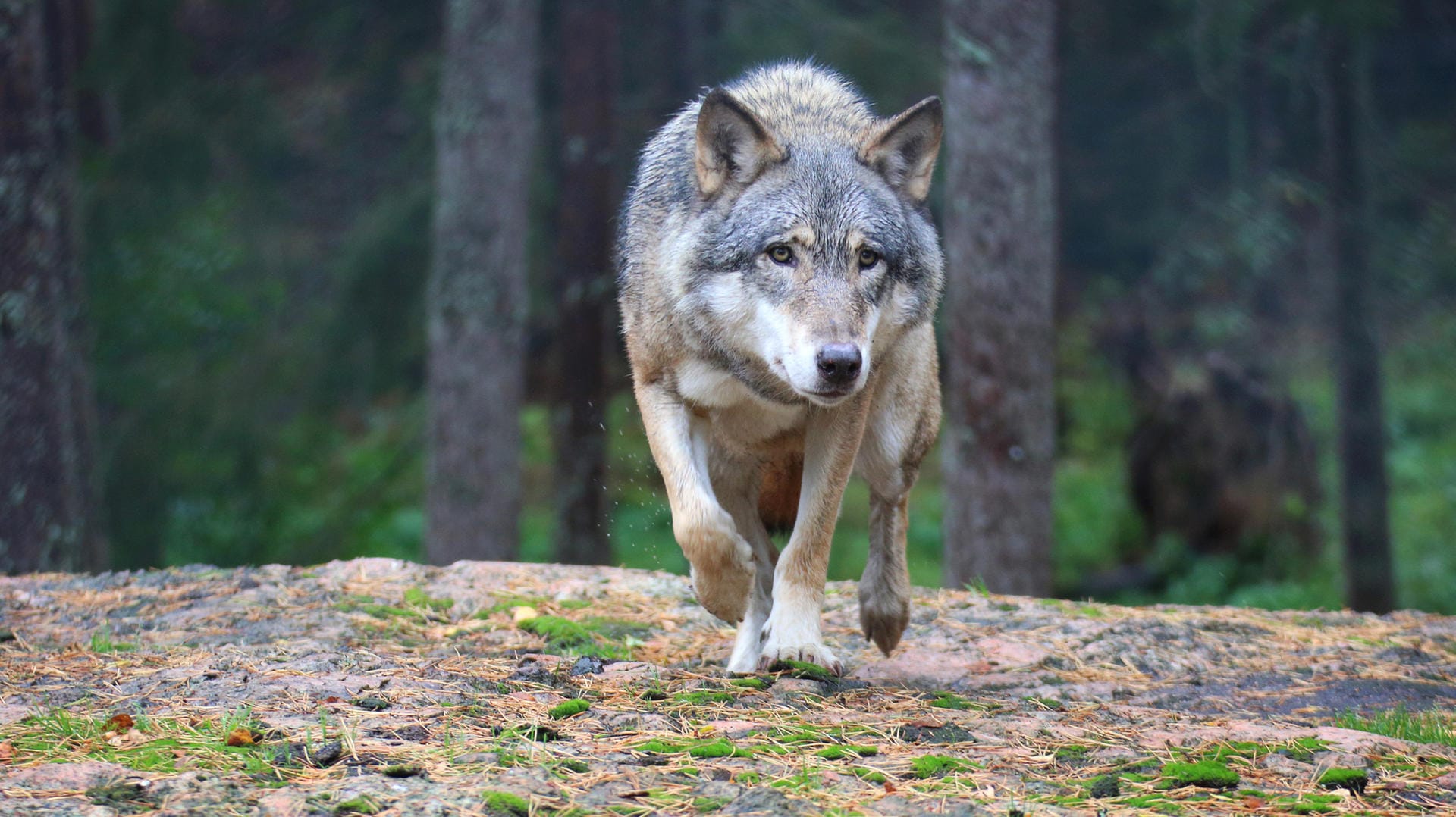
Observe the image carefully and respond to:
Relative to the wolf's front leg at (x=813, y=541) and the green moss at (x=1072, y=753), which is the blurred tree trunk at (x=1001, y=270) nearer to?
the wolf's front leg at (x=813, y=541)

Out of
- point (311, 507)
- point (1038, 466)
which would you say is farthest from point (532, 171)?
point (1038, 466)

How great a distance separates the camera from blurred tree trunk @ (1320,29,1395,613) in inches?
460

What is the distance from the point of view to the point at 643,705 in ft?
13.2

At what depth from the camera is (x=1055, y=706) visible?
14.6 feet

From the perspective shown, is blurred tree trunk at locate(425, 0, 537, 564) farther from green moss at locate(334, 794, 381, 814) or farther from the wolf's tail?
green moss at locate(334, 794, 381, 814)

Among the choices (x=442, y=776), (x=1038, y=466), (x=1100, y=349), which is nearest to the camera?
(x=442, y=776)

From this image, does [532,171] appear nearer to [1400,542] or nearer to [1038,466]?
[1038,466]

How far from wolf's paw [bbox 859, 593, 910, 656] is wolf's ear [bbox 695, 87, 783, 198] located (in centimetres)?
177

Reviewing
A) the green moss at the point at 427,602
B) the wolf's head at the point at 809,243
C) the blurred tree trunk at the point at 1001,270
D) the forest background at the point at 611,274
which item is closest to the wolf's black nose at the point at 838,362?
the wolf's head at the point at 809,243

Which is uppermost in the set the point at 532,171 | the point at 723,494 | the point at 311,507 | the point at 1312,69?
the point at 1312,69

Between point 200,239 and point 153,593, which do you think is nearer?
point 153,593

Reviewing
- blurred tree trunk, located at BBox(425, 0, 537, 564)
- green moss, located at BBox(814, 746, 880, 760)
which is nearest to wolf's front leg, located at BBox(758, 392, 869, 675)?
green moss, located at BBox(814, 746, 880, 760)

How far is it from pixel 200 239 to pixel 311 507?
3.49 meters

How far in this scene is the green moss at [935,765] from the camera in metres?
3.40
